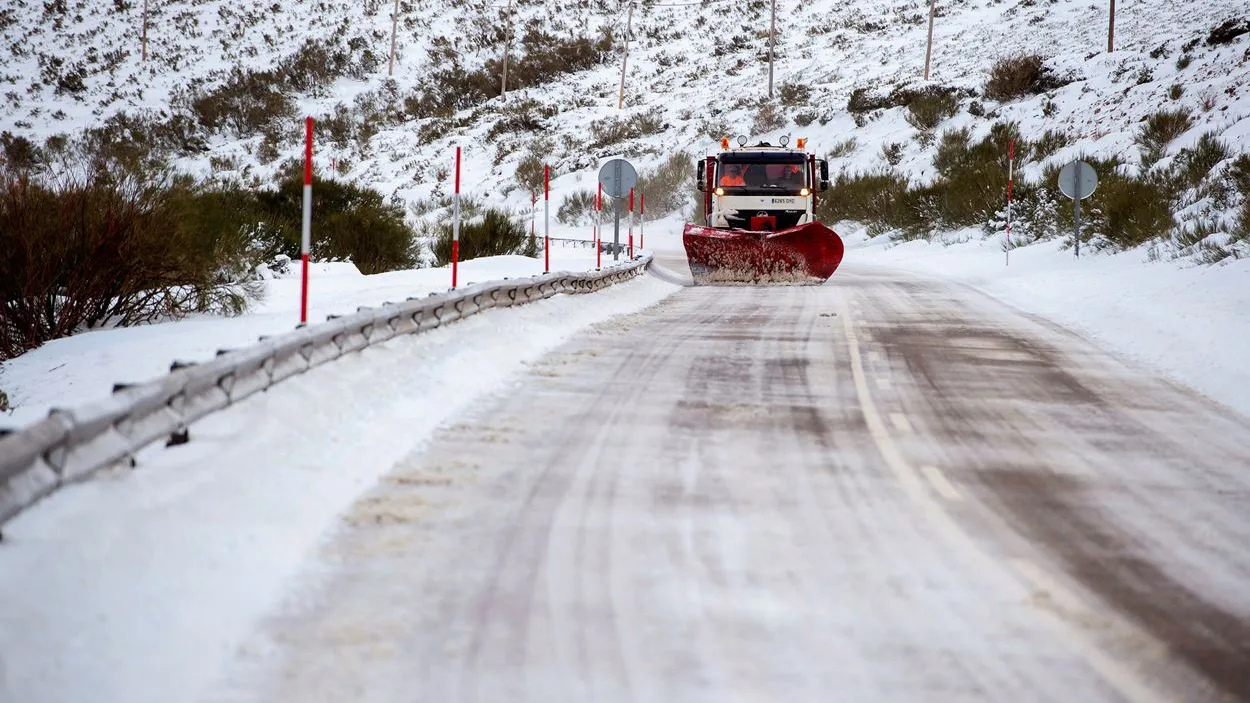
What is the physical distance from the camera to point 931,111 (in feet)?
155

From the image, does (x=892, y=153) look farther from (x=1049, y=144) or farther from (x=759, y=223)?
(x=759, y=223)

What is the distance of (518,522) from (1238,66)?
36.7 m

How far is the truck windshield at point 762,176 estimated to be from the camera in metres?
22.1

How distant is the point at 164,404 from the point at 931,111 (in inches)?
1782

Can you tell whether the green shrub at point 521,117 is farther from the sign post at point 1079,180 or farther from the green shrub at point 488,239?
the sign post at point 1079,180

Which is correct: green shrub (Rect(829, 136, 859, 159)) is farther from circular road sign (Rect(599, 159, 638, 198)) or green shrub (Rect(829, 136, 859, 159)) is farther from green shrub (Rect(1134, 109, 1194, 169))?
circular road sign (Rect(599, 159, 638, 198))

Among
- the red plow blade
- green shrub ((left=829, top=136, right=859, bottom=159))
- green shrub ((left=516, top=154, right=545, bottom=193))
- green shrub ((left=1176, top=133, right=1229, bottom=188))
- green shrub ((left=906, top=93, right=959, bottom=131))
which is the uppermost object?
green shrub ((left=906, top=93, right=959, bottom=131))

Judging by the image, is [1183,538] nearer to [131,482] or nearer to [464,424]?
[464,424]

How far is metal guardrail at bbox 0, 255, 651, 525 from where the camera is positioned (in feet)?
13.9

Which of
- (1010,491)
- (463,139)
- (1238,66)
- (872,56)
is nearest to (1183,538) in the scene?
(1010,491)

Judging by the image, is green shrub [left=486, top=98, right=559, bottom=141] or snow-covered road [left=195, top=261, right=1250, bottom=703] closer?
snow-covered road [left=195, top=261, right=1250, bottom=703]

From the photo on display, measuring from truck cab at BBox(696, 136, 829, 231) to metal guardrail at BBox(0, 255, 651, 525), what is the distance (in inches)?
487

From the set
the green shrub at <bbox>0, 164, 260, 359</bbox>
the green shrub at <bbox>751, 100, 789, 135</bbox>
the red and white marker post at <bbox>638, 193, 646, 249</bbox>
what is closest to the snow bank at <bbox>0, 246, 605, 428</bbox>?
the green shrub at <bbox>0, 164, 260, 359</bbox>

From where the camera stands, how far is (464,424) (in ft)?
24.0
